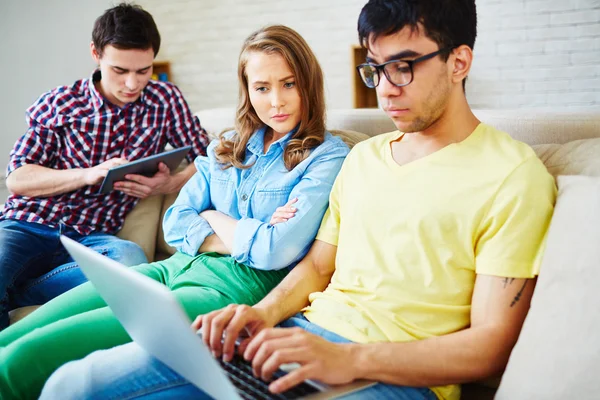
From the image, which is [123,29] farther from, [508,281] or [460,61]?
[508,281]

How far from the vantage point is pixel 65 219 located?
88.1 inches

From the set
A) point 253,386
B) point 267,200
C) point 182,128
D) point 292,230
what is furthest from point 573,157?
point 182,128

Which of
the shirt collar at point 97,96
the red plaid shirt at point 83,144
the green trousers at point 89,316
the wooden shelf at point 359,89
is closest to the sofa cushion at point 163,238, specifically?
the red plaid shirt at point 83,144

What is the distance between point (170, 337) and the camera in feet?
3.39

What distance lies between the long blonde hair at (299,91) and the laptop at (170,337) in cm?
71

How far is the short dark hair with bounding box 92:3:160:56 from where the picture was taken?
2.22 meters

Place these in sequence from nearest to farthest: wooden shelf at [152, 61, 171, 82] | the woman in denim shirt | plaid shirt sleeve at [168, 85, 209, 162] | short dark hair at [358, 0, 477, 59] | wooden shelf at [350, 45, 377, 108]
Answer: short dark hair at [358, 0, 477, 59]
the woman in denim shirt
plaid shirt sleeve at [168, 85, 209, 162]
wooden shelf at [350, 45, 377, 108]
wooden shelf at [152, 61, 171, 82]

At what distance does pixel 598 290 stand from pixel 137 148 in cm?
170

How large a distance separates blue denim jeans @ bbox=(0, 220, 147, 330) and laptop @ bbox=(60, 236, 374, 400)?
2.96 feet

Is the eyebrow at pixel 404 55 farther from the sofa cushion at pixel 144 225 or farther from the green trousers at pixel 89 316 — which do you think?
the sofa cushion at pixel 144 225

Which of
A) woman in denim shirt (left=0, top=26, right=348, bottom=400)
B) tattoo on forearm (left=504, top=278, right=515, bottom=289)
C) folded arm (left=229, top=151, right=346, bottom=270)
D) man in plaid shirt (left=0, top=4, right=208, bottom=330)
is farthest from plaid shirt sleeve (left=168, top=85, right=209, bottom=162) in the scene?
tattoo on forearm (left=504, top=278, right=515, bottom=289)

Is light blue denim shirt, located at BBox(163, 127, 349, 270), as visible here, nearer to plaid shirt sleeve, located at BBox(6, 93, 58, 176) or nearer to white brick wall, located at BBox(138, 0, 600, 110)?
plaid shirt sleeve, located at BBox(6, 93, 58, 176)

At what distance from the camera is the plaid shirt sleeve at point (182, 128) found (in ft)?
7.90

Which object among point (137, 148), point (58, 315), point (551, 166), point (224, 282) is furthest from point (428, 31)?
point (137, 148)
